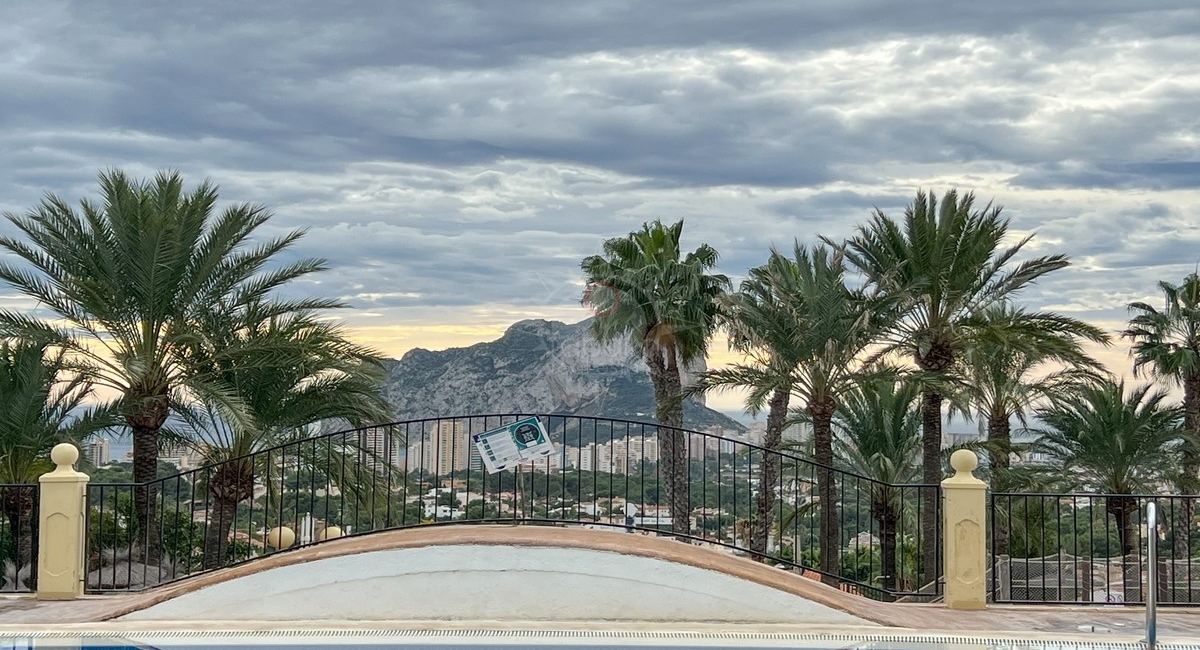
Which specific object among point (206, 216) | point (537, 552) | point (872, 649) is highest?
point (206, 216)

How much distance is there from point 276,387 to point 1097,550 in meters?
26.1

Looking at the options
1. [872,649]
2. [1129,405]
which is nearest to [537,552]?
[872,649]

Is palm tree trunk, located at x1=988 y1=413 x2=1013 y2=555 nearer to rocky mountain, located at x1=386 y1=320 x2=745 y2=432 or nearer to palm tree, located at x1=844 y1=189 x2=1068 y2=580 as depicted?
palm tree, located at x1=844 y1=189 x2=1068 y2=580

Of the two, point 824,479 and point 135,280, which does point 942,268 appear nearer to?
point 824,479

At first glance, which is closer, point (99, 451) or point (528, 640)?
point (528, 640)

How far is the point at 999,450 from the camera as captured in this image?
25672mm

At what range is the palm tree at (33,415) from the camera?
17.7 metres

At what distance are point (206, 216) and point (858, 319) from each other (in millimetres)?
10688

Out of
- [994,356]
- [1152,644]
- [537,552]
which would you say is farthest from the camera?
[994,356]

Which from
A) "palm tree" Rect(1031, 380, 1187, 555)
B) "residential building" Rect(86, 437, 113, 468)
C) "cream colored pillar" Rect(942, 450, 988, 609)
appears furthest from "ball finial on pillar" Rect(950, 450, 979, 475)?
"palm tree" Rect(1031, 380, 1187, 555)

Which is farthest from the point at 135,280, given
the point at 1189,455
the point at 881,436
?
the point at 1189,455

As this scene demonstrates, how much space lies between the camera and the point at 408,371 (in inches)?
1789

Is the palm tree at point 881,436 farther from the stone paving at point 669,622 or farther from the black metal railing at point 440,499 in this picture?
the stone paving at point 669,622

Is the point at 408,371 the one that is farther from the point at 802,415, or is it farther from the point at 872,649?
the point at 872,649
